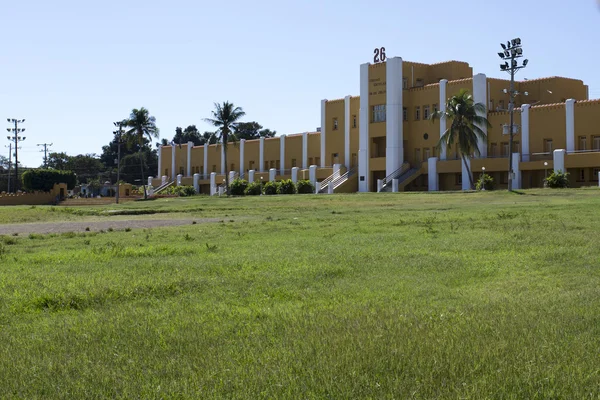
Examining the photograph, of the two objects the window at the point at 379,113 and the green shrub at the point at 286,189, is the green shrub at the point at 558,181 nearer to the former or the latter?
the window at the point at 379,113

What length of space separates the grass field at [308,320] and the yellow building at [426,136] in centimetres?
4633

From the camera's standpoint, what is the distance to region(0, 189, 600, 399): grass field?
5703 mm

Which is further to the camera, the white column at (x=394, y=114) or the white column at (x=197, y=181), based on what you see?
the white column at (x=197, y=181)

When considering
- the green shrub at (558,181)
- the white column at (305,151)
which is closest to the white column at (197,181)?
the white column at (305,151)

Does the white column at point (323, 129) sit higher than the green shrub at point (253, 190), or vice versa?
the white column at point (323, 129)

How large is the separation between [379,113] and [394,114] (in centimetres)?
235

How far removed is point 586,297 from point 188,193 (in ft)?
238

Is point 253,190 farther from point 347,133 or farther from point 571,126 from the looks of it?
point 571,126

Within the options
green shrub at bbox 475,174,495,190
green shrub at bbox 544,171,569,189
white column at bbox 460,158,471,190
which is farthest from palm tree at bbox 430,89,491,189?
green shrub at bbox 544,171,569,189

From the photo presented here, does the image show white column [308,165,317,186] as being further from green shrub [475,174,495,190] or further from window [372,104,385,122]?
green shrub [475,174,495,190]

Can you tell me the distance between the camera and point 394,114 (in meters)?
68.7

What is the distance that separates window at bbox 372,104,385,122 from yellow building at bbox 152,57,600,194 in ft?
0.32

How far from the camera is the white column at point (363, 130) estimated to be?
231 ft

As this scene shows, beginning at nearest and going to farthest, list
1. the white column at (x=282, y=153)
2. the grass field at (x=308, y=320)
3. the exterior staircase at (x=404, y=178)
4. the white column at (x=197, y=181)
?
1. the grass field at (x=308, y=320)
2. the exterior staircase at (x=404, y=178)
3. the white column at (x=282, y=153)
4. the white column at (x=197, y=181)
